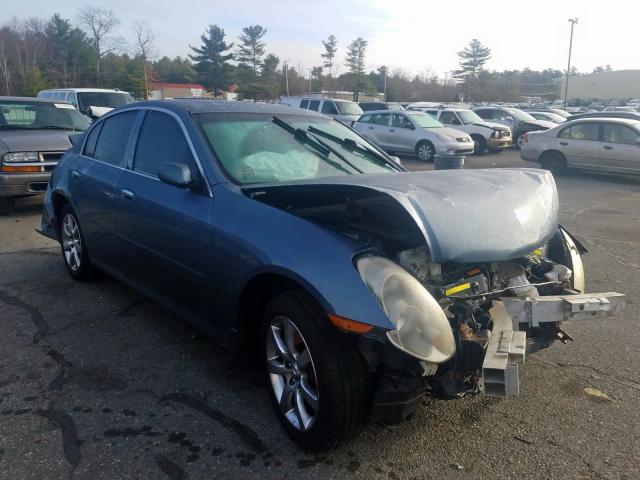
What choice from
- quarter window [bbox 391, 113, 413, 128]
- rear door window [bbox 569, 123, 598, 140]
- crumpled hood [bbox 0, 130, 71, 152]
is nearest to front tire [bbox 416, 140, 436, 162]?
quarter window [bbox 391, 113, 413, 128]

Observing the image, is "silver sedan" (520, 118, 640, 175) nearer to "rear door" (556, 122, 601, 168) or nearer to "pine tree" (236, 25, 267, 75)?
"rear door" (556, 122, 601, 168)

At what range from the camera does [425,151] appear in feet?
55.6

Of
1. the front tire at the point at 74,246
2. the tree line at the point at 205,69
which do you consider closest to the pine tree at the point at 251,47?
the tree line at the point at 205,69

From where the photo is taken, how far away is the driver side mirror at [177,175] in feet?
10.9

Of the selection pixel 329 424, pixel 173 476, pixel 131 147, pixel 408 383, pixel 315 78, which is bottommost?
pixel 173 476

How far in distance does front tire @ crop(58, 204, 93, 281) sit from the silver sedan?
1257cm

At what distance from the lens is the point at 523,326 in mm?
2770

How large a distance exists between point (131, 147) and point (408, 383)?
2.98 m

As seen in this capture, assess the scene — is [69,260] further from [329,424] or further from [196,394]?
[329,424]

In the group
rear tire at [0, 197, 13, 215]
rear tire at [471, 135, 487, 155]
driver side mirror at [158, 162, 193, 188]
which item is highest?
driver side mirror at [158, 162, 193, 188]

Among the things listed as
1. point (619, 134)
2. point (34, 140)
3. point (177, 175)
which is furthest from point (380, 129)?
point (177, 175)

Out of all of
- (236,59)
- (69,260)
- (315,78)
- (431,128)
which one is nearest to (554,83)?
(315,78)

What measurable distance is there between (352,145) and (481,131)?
16.4 meters

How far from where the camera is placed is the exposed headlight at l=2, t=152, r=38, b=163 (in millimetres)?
7905
